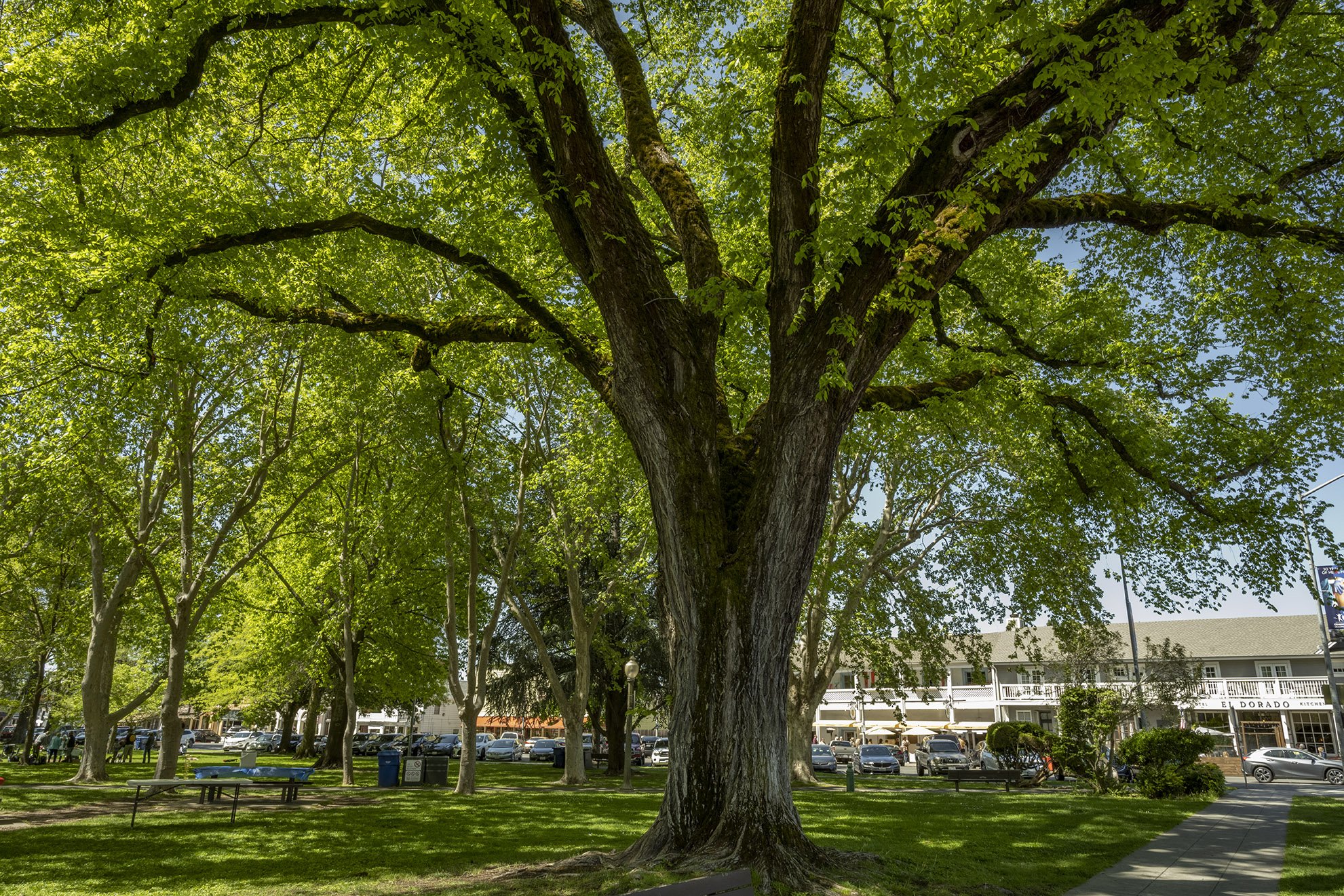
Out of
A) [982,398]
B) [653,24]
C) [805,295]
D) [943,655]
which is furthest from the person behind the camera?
[943,655]

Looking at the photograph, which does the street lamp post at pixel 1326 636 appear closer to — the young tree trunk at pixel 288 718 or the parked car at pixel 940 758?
the parked car at pixel 940 758

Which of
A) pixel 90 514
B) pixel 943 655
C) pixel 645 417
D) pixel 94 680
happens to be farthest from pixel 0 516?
pixel 943 655

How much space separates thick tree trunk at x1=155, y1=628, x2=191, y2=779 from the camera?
15.5 meters

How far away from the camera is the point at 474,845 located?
997cm

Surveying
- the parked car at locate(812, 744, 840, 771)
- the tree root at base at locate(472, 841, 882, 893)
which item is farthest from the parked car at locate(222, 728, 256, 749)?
the tree root at base at locate(472, 841, 882, 893)

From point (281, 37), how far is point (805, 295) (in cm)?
773

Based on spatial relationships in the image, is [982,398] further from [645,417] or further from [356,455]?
[356,455]

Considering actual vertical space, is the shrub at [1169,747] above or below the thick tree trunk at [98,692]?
below

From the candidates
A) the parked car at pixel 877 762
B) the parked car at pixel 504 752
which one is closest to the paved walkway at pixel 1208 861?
the parked car at pixel 877 762

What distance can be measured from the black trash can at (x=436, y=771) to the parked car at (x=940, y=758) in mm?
22961

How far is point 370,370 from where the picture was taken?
14.4 metres

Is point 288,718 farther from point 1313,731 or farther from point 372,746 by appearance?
point 1313,731

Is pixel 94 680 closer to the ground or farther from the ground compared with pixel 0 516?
closer to the ground

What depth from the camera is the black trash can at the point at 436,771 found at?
2112 centimetres
